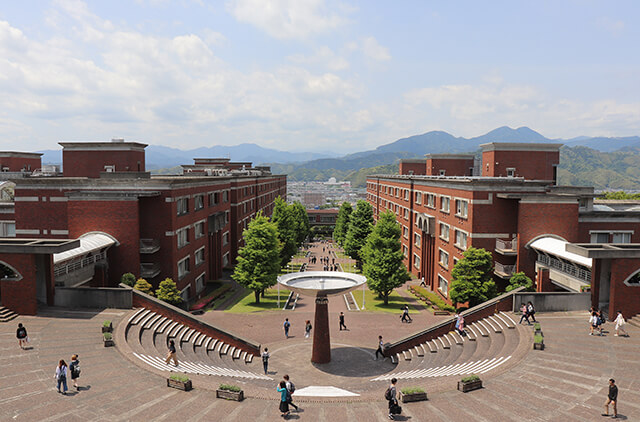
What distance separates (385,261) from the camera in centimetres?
5191

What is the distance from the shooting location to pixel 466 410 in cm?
1992

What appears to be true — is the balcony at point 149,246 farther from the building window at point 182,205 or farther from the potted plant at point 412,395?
the potted plant at point 412,395

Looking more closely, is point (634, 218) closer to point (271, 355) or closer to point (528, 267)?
point (528, 267)

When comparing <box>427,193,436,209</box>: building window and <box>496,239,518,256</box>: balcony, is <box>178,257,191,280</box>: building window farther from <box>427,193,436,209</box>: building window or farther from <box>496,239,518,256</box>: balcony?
<box>496,239,518,256</box>: balcony

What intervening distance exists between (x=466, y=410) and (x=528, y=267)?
27.3 meters

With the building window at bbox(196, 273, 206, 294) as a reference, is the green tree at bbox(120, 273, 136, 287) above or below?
above

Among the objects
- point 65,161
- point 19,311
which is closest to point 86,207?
point 19,311

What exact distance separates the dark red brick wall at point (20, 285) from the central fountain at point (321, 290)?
57.0 feet

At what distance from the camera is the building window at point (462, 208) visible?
4734cm

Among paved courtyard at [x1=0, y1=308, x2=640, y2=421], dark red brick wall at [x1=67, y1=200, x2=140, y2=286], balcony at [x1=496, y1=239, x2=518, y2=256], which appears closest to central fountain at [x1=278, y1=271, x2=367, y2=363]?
paved courtyard at [x1=0, y1=308, x2=640, y2=421]

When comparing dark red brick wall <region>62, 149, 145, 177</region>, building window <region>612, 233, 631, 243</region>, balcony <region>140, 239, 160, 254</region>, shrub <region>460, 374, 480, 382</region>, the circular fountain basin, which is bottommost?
shrub <region>460, 374, 480, 382</region>

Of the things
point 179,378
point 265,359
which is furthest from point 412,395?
point 265,359

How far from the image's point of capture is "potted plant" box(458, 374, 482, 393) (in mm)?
21953

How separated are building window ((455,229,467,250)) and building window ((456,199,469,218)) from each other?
6.71ft
